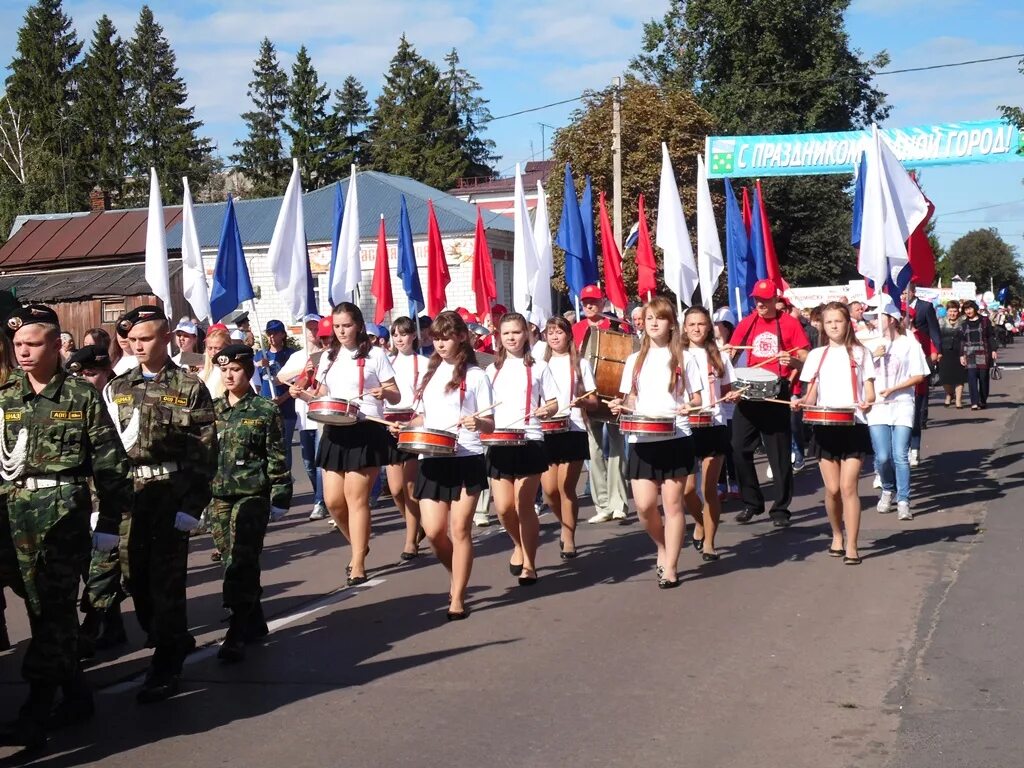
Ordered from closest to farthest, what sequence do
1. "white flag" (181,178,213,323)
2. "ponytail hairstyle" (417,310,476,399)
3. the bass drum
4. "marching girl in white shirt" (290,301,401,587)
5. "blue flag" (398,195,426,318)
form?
1. "ponytail hairstyle" (417,310,476,399)
2. "marching girl in white shirt" (290,301,401,587)
3. the bass drum
4. "white flag" (181,178,213,323)
5. "blue flag" (398,195,426,318)

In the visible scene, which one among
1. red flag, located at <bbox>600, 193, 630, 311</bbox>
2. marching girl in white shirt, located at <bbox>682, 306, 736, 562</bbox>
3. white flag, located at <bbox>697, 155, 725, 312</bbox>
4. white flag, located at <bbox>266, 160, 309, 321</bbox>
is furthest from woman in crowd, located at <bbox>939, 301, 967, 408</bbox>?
marching girl in white shirt, located at <bbox>682, 306, 736, 562</bbox>

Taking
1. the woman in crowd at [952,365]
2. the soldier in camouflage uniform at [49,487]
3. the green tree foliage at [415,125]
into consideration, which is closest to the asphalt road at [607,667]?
the soldier in camouflage uniform at [49,487]

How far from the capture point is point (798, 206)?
51.6 m

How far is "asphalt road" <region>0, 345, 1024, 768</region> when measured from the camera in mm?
5477

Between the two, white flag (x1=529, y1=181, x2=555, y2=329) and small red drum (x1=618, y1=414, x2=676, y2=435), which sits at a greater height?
white flag (x1=529, y1=181, x2=555, y2=329)

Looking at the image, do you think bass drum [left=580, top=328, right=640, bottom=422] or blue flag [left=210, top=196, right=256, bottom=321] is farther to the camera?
blue flag [left=210, top=196, right=256, bottom=321]

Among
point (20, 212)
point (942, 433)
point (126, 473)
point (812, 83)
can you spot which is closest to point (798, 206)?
point (812, 83)

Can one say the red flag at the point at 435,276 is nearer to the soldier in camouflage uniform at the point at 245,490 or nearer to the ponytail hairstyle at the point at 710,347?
the ponytail hairstyle at the point at 710,347

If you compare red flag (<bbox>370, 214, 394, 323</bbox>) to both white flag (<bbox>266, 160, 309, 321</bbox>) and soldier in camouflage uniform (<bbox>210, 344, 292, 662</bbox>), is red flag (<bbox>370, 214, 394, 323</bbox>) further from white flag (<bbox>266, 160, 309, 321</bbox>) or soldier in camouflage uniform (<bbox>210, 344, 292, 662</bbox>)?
soldier in camouflage uniform (<bbox>210, 344, 292, 662</bbox>)

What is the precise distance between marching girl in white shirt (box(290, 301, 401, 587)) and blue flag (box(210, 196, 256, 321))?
16.0ft

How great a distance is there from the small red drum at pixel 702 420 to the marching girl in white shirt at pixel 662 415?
1.79ft

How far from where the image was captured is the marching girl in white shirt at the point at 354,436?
30.9 ft

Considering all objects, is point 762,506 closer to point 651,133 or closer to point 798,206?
point 651,133

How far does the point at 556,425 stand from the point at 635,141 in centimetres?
3521
